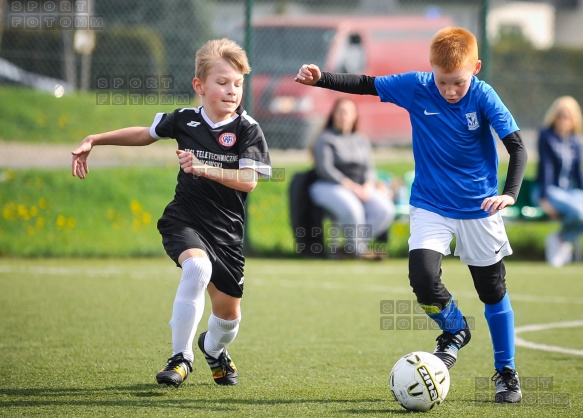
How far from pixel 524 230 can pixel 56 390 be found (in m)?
8.93

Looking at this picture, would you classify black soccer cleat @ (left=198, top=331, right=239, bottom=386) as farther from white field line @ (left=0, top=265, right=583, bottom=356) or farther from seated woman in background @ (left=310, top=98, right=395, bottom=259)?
seated woman in background @ (left=310, top=98, right=395, bottom=259)

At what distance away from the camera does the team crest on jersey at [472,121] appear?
16.0ft

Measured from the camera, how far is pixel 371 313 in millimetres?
7859

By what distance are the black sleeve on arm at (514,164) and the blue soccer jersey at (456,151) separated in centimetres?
8

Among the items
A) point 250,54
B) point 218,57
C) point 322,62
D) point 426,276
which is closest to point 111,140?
point 218,57

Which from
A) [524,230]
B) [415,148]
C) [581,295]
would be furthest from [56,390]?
[524,230]

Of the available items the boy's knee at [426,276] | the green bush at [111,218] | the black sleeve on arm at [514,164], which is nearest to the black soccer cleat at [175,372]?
the boy's knee at [426,276]

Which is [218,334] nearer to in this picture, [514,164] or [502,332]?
[502,332]

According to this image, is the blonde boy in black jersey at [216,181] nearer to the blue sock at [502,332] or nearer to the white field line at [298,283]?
the blue sock at [502,332]

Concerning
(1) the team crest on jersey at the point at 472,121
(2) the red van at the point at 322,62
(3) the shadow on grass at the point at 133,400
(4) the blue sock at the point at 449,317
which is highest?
(2) the red van at the point at 322,62

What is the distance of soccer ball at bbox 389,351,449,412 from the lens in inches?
176

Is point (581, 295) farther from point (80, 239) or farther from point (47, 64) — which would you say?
point (47, 64)

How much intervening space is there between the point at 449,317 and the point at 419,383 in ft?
1.87

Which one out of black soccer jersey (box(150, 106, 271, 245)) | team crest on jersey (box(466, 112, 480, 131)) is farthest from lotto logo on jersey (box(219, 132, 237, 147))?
team crest on jersey (box(466, 112, 480, 131))
